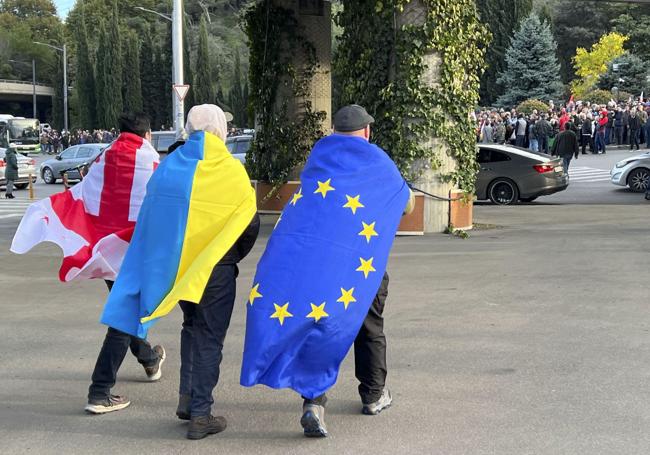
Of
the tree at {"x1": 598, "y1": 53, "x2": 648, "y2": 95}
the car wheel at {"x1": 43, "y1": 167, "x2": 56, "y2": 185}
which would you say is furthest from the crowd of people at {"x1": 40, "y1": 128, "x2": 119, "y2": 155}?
the tree at {"x1": 598, "y1": 53, "x2": 648, "y2": 95}

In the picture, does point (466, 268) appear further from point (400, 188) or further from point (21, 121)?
Result: point (21, 121)

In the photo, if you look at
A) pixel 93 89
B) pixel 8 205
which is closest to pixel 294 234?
pixel 8 205

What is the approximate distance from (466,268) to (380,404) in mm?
6139

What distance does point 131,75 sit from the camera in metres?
83.4

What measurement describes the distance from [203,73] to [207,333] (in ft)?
253

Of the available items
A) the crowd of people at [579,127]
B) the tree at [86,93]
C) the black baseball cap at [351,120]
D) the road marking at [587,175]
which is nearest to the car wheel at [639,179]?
the road marking at [587,175]

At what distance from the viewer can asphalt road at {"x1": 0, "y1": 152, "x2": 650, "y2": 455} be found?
18.2 feet

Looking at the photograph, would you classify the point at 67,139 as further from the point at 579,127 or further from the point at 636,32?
the point at 579,127

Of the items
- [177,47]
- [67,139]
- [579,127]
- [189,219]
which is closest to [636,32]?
[579,127]

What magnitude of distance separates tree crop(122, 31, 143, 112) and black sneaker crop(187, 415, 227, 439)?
7940 centimetres

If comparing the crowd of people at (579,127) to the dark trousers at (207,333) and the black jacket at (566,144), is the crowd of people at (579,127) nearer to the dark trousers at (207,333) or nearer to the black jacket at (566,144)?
the black jacket at (566,144)

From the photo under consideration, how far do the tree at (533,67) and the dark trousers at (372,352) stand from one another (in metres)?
53.0

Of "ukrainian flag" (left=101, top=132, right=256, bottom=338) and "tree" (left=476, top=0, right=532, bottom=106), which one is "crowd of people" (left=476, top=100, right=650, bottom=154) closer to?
"tree" (left=476, top=0, right=532, bottom=106)

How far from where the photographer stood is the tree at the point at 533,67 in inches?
2245
